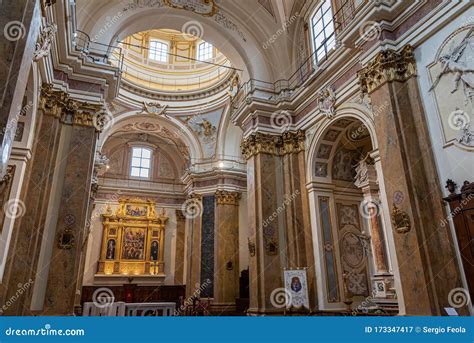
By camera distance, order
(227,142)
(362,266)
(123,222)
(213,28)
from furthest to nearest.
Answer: (123,222), (227,142), (213,28), (362,266)

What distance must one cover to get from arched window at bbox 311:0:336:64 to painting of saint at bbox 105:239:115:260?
43.5ft

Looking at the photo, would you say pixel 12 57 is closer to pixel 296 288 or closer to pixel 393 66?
pixel 393 66

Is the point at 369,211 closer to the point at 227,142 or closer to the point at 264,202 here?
the point at 264,202

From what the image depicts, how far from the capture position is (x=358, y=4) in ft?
26.2

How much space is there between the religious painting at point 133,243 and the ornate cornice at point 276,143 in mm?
10053

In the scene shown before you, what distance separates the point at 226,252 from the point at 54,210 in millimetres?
8487

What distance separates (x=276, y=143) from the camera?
34.8 feet

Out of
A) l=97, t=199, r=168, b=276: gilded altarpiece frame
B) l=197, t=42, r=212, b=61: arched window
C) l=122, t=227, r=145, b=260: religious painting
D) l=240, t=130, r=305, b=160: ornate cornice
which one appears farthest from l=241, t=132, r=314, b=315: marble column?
l=122, t=227, r=145, b=260: religious painting

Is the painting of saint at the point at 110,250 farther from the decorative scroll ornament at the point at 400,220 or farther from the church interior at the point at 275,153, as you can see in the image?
the decorative scroll ornament at the point at 400,220

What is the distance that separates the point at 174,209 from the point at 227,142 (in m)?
5.27

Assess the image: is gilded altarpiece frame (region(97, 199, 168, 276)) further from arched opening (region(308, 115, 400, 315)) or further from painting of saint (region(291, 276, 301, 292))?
arched opening (region(308, 115, 400, 315))

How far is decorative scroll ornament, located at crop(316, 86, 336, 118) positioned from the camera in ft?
29.3

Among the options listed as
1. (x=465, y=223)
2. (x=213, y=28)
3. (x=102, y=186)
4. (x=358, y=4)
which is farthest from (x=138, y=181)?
(x=465, y=223)

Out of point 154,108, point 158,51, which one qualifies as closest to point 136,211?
point 154,108
